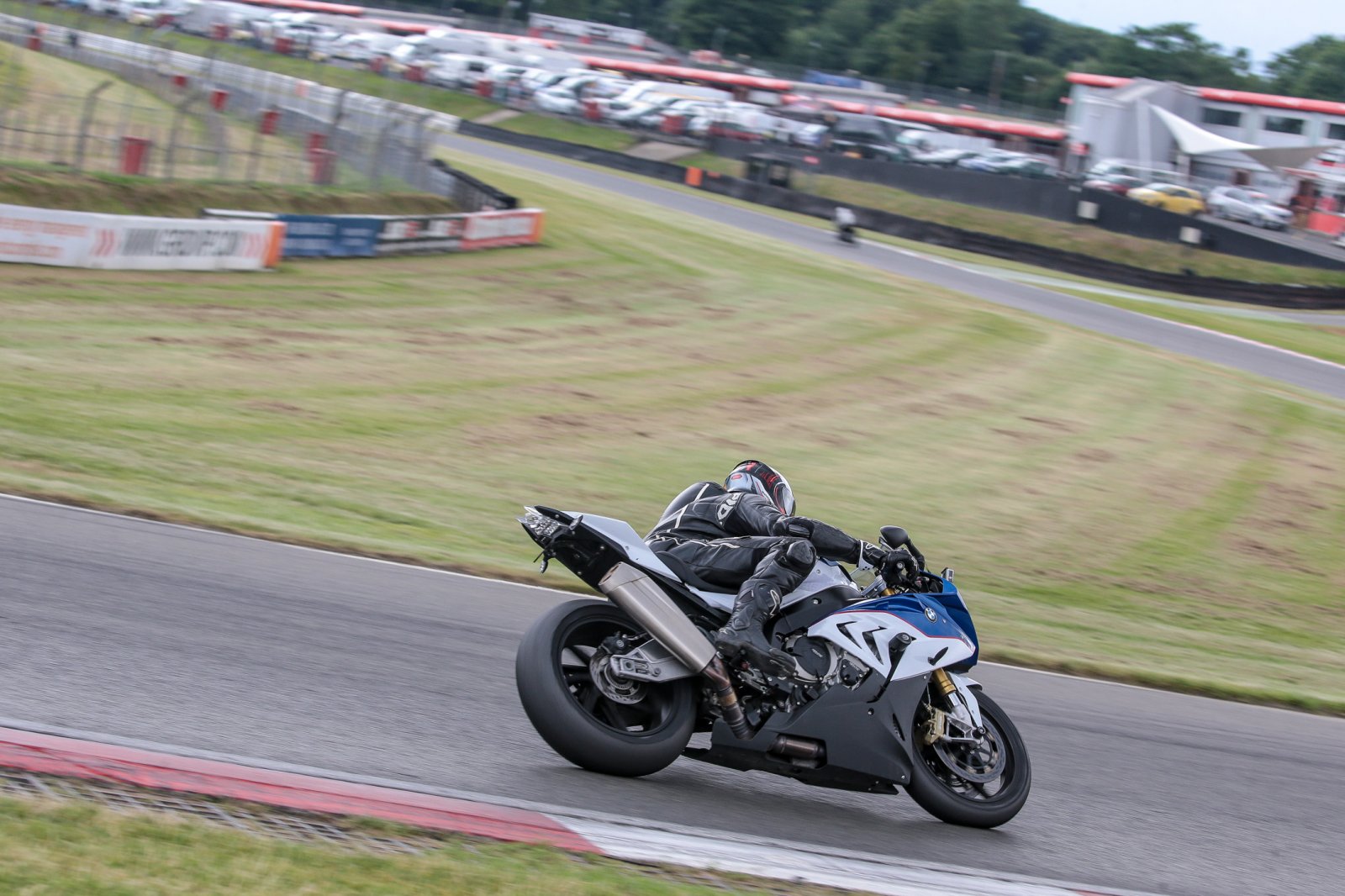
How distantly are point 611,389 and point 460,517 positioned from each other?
7141 millimetres

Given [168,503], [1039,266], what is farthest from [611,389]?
[1039,266]

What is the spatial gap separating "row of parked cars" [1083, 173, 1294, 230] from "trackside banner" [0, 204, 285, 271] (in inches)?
1405

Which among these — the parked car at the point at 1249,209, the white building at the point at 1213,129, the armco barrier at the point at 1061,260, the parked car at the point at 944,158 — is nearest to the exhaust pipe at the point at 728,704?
the armco barrier at the point at 1061,260

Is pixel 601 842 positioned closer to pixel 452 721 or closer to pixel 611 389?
pixel 452 721

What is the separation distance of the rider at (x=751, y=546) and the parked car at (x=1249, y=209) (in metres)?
49.1

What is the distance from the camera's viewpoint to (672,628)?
563cm

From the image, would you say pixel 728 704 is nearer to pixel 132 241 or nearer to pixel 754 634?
pixel 754 634

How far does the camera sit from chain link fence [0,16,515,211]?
22.3 meters

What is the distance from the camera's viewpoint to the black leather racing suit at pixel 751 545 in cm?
A: 587

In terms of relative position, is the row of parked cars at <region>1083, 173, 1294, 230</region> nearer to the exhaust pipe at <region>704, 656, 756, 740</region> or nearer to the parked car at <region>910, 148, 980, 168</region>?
the parked car at <region>910, 148, 980, 168</region>

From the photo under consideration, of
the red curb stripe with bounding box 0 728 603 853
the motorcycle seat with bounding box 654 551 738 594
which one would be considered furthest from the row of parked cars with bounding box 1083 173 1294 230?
the red curb stripe with bounding box 0 728 603 853

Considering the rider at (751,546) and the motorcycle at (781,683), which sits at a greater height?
the rider at (751,546)

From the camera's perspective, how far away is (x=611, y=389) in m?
18.8

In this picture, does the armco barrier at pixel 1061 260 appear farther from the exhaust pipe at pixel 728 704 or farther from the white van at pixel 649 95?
the exhaust pipe at pixel 728 704
